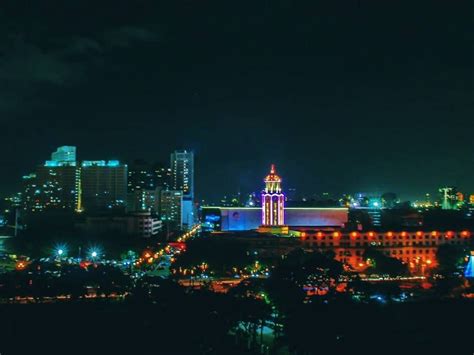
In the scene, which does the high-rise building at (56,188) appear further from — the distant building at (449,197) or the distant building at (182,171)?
the distant building at (449,197)

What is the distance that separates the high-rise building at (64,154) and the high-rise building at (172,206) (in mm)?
9023

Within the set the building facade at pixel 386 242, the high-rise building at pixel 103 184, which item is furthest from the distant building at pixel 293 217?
the high-rise building at pixel 103 184

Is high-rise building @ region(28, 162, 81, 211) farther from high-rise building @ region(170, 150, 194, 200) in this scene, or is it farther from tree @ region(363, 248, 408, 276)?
tree @ region(363, 248, 408, 276)

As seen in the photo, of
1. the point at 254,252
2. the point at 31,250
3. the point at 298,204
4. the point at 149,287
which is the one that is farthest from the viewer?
the point at 298,204

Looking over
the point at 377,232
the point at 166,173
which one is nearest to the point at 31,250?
the point at 377,232

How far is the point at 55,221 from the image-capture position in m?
39.6

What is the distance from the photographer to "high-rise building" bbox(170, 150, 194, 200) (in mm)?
57125

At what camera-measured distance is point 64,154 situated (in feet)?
162

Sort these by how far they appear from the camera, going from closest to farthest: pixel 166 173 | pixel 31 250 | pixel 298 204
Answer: pixel 31 250
pixel 298 204
pixel 166 173

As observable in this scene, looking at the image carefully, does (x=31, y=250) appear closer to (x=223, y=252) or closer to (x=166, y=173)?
(x=223, y=252)

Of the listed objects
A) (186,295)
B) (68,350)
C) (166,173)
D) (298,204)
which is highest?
(166,173)

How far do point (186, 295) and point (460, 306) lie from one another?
19.4 feet

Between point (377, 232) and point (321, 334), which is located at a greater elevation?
point (377, 232)

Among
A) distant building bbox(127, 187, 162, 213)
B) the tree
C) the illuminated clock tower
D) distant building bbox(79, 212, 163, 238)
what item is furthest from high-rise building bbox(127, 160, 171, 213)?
the tree
